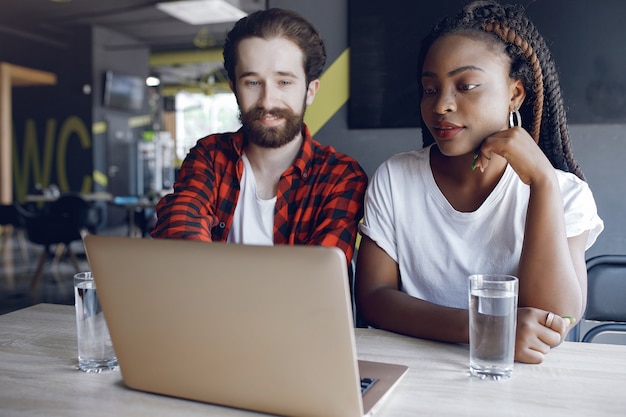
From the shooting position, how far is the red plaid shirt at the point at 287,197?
1.48 meters

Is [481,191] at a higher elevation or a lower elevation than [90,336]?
higher

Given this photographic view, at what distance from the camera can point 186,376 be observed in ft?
2.39

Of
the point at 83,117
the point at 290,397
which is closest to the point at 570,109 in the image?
the point at 290,397

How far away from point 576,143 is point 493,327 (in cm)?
154

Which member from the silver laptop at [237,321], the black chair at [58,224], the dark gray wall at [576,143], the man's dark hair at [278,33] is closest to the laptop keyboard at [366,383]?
the silver laptop at [237,321]

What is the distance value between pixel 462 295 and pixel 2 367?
97 cm

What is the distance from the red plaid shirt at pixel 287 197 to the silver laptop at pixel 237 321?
0.73 m

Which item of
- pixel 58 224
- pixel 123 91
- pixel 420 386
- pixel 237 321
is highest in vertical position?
pixel 123 91

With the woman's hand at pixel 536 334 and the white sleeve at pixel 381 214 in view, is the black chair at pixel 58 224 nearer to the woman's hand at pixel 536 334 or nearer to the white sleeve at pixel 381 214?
the white sleeve at pixel 381 214

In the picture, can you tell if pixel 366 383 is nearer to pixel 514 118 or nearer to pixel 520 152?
pixel 520 152

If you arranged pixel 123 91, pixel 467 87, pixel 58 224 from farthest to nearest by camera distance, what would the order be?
pixel 123 91, pixel 58 224, pixel 467 87

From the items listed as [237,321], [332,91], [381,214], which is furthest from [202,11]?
[237,321]

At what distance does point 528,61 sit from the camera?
→ 54.1 inches

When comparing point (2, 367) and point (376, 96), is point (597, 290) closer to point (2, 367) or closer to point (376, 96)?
point (376, 96)
